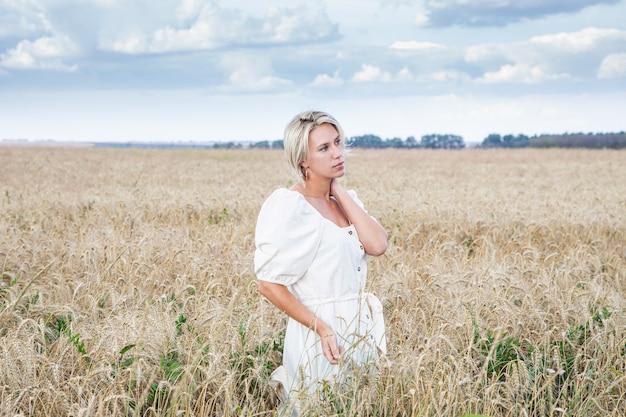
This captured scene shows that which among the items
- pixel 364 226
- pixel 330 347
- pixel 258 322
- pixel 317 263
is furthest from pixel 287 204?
pixel 258 322

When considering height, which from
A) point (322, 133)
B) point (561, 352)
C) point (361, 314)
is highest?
point (322, 133)

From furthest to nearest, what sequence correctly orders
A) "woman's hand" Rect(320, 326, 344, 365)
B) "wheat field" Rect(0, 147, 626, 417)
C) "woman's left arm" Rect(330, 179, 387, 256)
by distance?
"woman's left arm" Rect(330, 179, 387, 256)
"wheat field" Rect(0, 147, 626, 417)
"woman's hand" Rect(320, 326, 344, 365)

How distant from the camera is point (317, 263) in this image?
10.0 ft

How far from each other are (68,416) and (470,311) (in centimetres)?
261

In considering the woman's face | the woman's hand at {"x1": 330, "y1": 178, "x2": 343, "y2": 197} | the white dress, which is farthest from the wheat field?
the woman's face

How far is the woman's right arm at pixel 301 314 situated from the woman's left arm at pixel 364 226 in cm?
51

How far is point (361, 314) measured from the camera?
3150 mm

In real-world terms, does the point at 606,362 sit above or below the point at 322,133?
below

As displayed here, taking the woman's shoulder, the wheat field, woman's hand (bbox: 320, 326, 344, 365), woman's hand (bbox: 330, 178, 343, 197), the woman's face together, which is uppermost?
the woman's face

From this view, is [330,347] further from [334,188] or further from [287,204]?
[334,188]

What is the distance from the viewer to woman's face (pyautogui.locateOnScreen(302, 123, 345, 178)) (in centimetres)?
309

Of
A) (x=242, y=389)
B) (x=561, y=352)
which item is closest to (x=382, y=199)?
(x=561, y=352)

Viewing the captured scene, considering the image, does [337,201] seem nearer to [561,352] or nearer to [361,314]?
[361,314]

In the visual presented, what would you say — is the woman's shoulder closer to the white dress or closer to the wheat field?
the white dress
